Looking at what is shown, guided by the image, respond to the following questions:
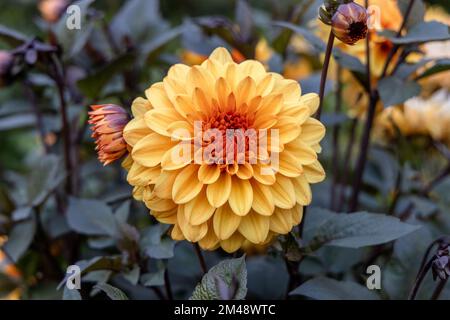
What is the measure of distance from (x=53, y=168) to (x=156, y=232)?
298 millimetres

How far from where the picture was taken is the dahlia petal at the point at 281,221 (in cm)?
71

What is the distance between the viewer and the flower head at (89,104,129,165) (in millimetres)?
750

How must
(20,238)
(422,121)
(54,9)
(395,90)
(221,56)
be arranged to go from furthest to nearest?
(422,121) → (54,9) → (20,238) → (395,90) → (221,56)

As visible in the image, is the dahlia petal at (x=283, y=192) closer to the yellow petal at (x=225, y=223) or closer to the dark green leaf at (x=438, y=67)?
the yellow petal at (x=225, y=223)

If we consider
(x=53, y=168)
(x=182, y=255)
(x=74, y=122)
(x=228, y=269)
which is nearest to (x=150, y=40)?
(x=74, y=122)

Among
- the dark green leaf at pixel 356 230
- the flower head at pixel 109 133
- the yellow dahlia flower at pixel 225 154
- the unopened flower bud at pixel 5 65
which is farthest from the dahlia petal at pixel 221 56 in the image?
the unopened flower bud at pixel 5 65

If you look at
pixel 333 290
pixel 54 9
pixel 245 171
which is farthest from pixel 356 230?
pixel 54 9

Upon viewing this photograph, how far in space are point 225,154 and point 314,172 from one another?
0.35ft

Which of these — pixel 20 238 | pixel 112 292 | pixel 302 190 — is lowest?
pixel 20 238

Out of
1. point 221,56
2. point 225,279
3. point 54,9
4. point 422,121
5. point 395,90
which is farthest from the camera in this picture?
point 422,121

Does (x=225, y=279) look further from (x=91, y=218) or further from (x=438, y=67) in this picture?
(x=438, y=67)

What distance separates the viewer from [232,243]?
73cm

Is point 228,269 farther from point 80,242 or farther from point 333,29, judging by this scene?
point 80,242
